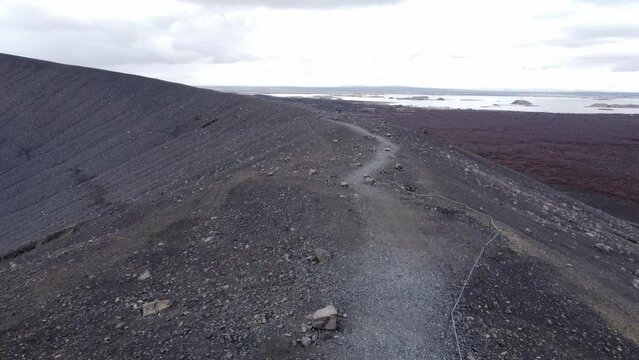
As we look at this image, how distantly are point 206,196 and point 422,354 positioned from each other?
34.1ft

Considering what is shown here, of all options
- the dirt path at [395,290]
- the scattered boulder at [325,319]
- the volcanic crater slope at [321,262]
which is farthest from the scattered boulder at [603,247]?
the scattered boulder at [325,319]

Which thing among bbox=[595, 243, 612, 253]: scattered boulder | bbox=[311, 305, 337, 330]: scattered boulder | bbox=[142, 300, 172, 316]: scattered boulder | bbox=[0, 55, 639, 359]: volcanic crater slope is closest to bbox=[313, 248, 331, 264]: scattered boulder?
bbox=[0, 55, 639, 359]: volcanic crater slope

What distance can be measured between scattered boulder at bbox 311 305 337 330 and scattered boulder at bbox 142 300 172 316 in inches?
139

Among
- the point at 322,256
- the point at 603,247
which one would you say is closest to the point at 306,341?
the point at 322,256

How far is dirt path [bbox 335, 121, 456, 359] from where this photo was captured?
26.6 feet

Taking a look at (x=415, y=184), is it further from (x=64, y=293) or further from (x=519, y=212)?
(x=64, y=293)

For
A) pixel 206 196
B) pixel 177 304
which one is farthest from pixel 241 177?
pixel 177 304

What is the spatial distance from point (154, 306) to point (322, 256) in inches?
150

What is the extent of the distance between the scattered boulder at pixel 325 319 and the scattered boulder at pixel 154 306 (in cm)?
354

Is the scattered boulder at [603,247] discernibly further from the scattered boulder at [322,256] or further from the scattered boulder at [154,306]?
the scattered boulder at [154,306]

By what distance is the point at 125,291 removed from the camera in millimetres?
11367

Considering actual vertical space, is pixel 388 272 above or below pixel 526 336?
above

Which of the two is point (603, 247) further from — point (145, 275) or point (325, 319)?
point (145, 275)

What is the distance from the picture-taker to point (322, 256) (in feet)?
34.4
